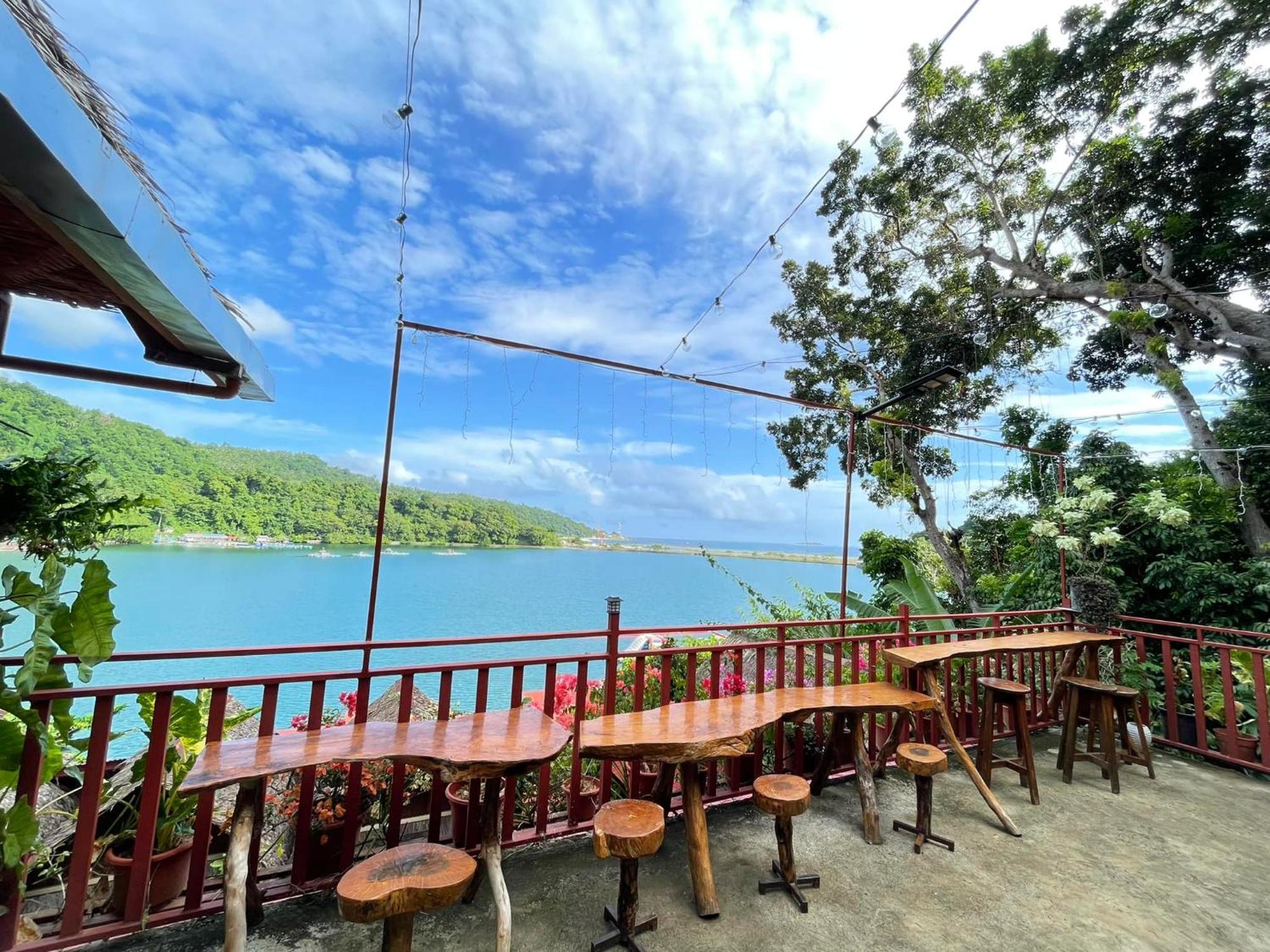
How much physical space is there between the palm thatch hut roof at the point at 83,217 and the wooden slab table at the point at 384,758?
158 cm

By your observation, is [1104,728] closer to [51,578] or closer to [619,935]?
[619,935]

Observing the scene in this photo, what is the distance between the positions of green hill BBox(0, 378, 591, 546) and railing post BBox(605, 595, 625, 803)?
8.32 feet

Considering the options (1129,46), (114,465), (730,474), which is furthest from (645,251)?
(114,465)

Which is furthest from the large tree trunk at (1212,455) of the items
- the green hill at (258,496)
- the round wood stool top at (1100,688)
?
the green hill at (258,496)

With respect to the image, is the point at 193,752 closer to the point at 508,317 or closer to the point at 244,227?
the point at 244,227

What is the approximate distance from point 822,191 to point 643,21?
9482mm

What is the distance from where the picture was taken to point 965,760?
9.00ft

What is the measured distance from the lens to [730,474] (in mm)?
6324

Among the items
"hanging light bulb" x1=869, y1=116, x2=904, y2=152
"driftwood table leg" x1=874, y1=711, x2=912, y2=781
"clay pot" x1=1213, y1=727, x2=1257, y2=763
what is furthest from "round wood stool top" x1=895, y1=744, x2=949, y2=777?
"hanging light bulb" x1=869, y1=116, x2=904, y2=152

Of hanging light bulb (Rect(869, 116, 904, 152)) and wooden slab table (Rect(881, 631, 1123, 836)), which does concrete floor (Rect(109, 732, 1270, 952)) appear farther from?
hanging light bulb (Rect(869, 116, 904, 152))

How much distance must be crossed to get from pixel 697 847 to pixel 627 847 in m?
0.49

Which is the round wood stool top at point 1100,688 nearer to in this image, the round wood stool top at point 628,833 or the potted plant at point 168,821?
the round wood stool top at point 628,833

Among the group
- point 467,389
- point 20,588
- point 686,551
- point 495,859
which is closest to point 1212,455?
point 686,551

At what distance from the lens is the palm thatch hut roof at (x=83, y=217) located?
44.0 inches
